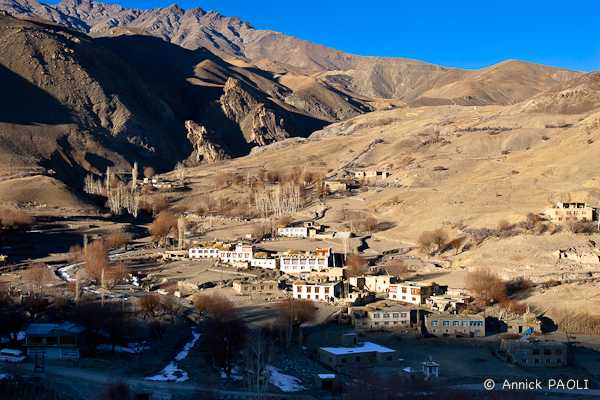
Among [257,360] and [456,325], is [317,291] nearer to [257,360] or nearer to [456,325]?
[456,325]

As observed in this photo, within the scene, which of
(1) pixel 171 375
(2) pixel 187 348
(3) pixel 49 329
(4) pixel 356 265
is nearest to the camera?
(1) pixel 171 375

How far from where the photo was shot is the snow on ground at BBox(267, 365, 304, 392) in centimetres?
2762

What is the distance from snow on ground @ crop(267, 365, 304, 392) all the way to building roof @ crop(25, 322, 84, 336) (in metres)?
7.39

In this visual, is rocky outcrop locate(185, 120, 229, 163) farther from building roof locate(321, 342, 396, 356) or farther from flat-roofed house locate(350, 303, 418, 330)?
Result: building roof locate(321, 342, 396, 356)

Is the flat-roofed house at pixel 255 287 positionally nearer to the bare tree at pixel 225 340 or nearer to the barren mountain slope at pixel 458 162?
the bare tree at pixel 225 340

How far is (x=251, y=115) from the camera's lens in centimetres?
15538

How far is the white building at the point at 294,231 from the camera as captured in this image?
64069 mm

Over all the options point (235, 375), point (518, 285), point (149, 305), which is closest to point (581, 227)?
point (518, 285)

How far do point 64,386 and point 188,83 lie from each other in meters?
152

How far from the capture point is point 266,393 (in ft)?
86.2

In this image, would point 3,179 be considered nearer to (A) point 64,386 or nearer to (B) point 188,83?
Answer: (A) point 64,386

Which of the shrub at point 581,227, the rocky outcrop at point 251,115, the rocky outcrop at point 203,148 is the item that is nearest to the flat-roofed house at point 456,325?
the shrub at point 581,227

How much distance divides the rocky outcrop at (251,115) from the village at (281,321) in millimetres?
88907

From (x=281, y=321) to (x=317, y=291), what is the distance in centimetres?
765
